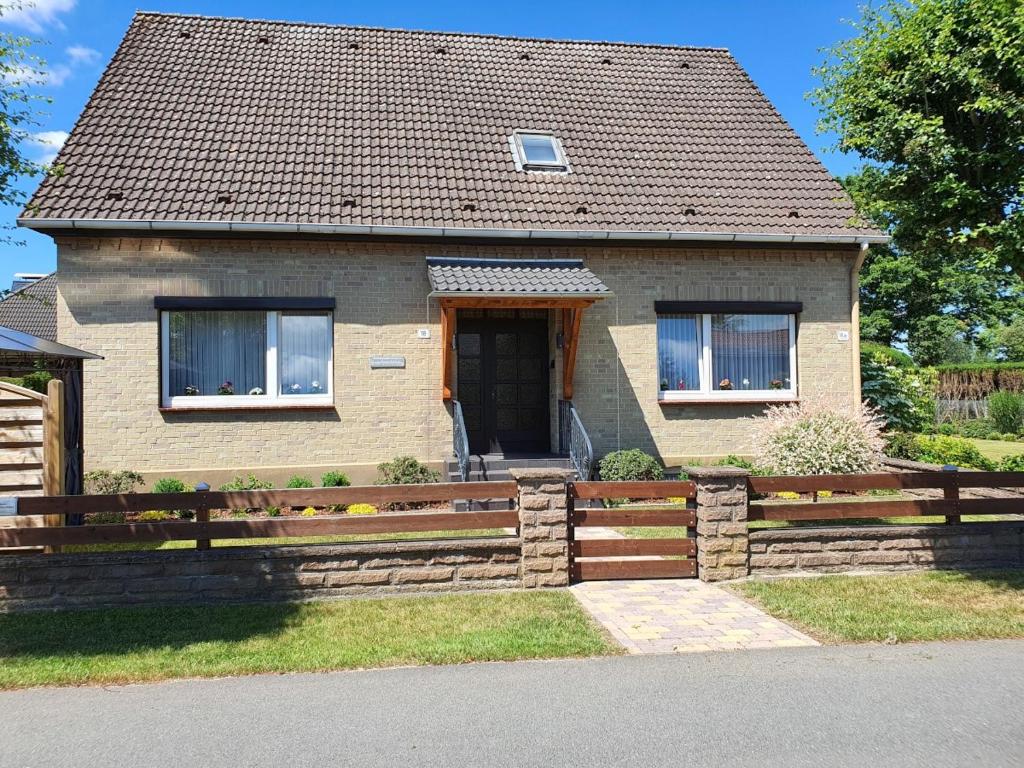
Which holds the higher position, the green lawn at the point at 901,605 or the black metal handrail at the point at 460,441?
the black metal handrail at the point at 460,441

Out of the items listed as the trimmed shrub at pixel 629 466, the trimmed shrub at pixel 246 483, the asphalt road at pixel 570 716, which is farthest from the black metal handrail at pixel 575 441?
the asphalt road at pixel 570 716

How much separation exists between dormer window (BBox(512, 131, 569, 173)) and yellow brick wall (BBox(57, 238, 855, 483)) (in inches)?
74.7

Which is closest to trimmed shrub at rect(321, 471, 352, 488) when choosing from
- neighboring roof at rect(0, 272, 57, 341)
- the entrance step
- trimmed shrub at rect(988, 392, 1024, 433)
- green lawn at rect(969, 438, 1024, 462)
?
the entrance step

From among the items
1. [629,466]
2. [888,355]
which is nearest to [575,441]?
[629,466]

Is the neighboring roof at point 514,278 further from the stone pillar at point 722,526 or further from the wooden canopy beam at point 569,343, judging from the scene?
the stone pillar at point 722,526

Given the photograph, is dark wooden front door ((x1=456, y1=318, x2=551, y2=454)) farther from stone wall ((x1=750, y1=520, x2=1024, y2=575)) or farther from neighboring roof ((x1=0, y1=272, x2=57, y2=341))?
neighboring roof ((x1=0, y1=272, x2=57, y2=341))

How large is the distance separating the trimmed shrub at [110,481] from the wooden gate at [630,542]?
706cm

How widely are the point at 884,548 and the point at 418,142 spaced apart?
988cm

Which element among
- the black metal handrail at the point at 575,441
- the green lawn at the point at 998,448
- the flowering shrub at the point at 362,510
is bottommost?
the flowering shrub at the point at 362,510

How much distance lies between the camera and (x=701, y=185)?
13.3 meters

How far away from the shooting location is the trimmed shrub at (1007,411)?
2295 cm

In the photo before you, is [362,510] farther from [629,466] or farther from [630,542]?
[630,542]

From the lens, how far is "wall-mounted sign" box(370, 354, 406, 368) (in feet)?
38.8

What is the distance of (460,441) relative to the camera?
36.8 feet
